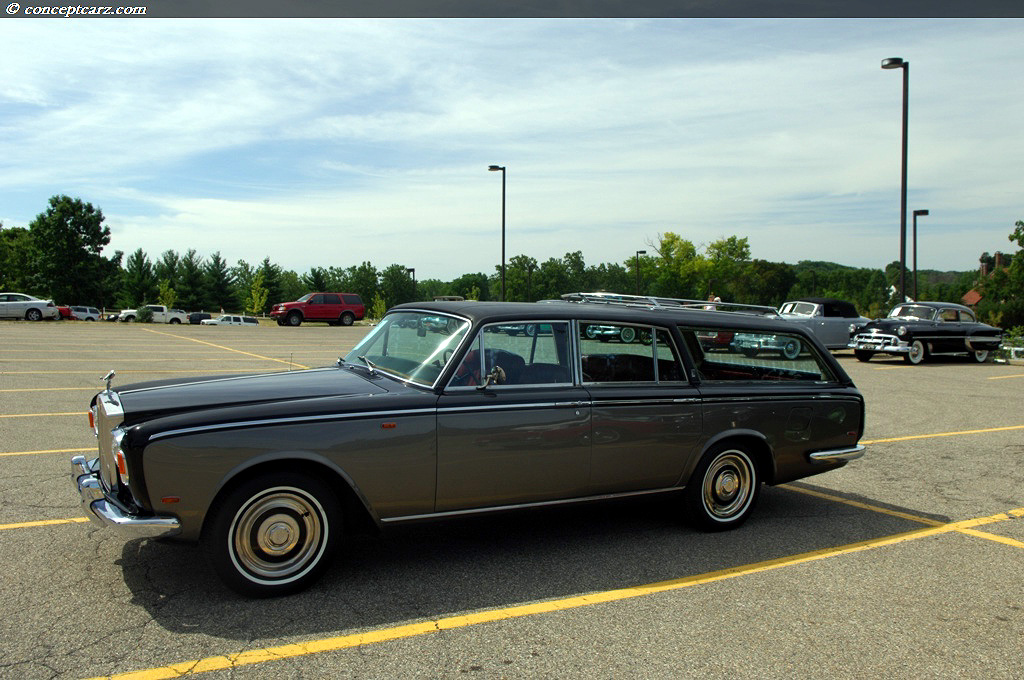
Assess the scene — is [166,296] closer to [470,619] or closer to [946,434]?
[946,434]

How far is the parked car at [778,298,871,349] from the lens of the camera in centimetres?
2342

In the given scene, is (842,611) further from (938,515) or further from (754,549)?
(938,515)

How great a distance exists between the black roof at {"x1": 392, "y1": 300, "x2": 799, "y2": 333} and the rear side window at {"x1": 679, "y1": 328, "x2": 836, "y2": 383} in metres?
0.07

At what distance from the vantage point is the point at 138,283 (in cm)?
9131

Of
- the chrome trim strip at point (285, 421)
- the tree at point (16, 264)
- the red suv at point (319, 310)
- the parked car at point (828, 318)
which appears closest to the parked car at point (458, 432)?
the chrome trim strip at point (285, 421)

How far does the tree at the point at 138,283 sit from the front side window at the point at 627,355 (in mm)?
95895

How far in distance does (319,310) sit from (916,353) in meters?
27.2

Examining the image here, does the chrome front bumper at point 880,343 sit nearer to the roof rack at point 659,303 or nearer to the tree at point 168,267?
the roof rack at point 659,303

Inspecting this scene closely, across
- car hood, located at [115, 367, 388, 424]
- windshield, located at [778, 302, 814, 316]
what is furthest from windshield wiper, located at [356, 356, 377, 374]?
windshield, located at [778, 302, 814, 316]

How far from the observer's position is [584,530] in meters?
5.42

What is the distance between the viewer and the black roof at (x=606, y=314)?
4.95m

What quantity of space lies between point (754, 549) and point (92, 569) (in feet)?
13.3

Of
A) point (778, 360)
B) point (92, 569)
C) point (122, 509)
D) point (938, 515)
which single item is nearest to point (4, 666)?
point (122, 509)

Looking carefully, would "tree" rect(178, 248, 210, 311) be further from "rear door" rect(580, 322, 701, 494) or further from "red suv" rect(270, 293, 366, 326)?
"rear door" rect(580, 322, 701, 494)
